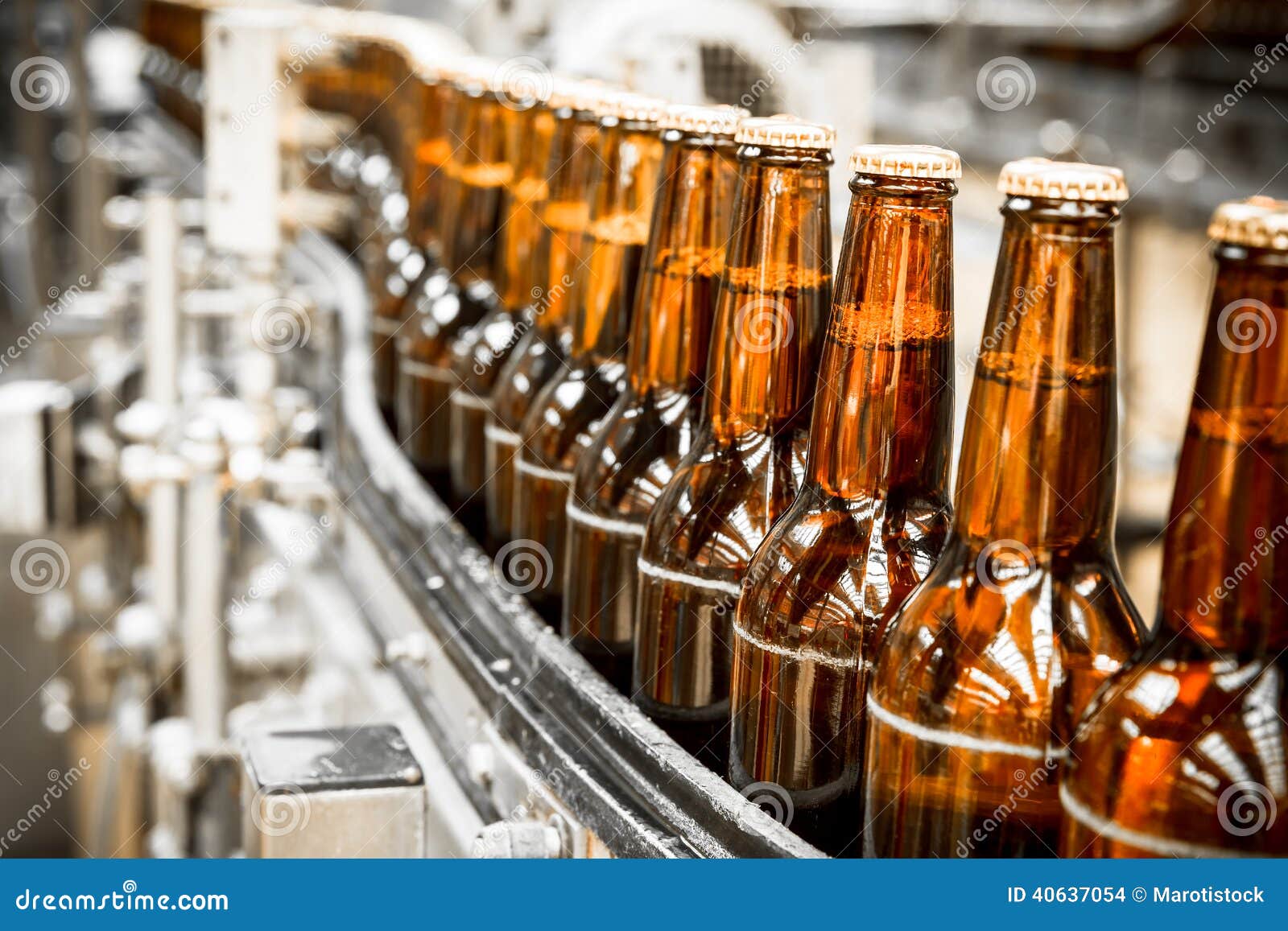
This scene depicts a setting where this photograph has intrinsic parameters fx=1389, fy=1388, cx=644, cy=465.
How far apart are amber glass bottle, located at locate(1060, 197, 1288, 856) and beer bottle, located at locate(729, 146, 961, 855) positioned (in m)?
0.18

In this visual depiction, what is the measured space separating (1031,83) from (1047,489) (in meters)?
3.44

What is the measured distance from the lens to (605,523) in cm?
101

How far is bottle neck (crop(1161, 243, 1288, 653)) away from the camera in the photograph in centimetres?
54

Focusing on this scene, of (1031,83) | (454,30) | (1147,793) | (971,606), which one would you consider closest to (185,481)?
(454,30)

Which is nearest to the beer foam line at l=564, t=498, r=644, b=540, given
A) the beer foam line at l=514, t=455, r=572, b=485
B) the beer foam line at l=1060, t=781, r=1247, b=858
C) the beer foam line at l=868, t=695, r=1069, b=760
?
the beer foam line at l=514, t=455, r=572, b=485

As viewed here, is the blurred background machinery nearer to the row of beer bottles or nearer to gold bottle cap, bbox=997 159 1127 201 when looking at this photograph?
the row of beer bottles

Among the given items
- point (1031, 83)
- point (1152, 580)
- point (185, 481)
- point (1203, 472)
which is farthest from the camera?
point (1031, 83)

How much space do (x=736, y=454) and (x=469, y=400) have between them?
588 mm

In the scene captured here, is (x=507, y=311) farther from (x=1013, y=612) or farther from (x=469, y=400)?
(x=1013, y=612)

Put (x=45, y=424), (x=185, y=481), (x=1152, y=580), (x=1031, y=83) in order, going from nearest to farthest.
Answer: (x=185, y=481)
(x=45, y=424)
(x=1152, y=580)
(x=1031, y=83)

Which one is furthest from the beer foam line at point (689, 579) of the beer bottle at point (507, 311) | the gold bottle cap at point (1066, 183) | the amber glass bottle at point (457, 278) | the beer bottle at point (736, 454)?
the amber glass bottle at point (457, 278)

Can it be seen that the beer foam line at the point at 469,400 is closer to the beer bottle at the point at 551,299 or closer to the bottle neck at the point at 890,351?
the beer bottle at the point at 551,299

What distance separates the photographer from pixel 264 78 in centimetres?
204

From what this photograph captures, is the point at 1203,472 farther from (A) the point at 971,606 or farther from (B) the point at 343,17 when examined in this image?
(B) the point at 343,17
